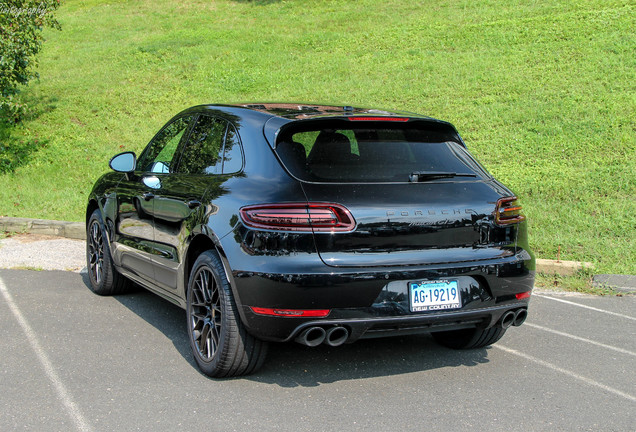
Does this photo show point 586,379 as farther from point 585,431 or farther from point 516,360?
point 585,431

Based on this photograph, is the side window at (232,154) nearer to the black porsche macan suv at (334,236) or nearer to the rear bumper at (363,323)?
the black porsche macan suv at (334,236)

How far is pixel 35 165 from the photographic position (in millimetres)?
14953

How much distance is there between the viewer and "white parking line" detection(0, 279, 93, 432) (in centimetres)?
374

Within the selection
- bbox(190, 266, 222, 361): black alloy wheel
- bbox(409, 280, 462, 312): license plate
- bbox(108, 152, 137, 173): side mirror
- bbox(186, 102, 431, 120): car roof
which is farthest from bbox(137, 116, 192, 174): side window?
bbox(409, 280, 462, 312): license plate

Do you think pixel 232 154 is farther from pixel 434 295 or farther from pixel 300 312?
pixel 434 295

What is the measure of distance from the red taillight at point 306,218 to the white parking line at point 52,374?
55.2 inches

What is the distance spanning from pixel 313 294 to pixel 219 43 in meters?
20.8

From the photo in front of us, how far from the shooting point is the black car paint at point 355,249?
153 inches

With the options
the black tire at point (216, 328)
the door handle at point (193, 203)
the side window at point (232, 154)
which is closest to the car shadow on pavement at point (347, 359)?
the black tire at point (216, 328)

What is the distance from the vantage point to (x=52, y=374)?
446 cm

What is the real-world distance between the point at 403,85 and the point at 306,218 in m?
13.9

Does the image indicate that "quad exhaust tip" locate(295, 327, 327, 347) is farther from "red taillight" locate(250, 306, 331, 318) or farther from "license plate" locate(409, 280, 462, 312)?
"license plate" locate(409, 280, 462, 312)

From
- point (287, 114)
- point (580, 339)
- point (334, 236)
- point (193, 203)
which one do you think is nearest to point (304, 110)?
point (287, 114)

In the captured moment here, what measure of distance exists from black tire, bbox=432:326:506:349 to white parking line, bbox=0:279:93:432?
2649mm
